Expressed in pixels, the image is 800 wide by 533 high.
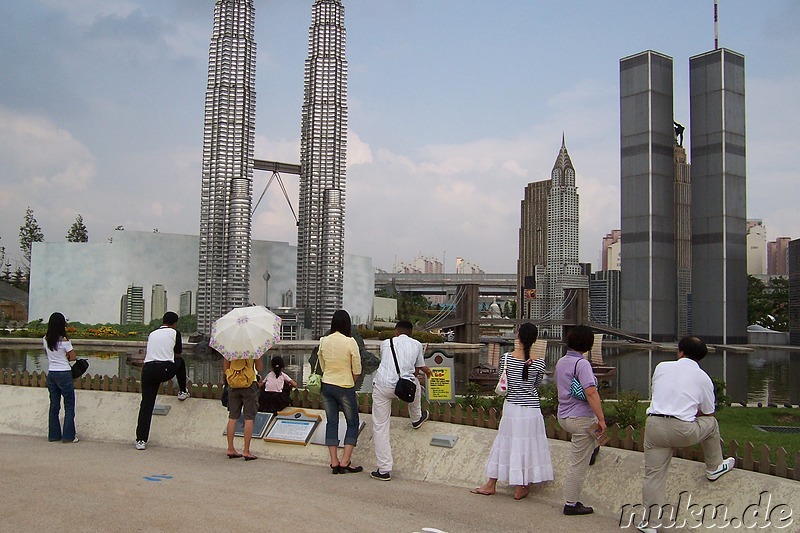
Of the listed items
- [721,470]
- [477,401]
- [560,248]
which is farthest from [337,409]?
[560,248]

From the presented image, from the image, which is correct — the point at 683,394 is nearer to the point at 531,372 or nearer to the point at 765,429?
the point at 531,372

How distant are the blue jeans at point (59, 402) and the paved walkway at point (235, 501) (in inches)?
41.9

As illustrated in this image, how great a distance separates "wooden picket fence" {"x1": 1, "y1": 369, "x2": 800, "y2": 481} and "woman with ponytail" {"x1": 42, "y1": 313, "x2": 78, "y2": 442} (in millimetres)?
1418

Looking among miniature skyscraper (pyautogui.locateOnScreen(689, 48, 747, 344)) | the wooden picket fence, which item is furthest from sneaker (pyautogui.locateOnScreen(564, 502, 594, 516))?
miniature skyscraper (pyautogui.locateOnScreen(689, 48, 747, 344))

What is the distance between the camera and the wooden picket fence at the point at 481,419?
5.86m

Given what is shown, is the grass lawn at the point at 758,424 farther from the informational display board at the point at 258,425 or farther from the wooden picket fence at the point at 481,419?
the informational display board at the point at 258,425

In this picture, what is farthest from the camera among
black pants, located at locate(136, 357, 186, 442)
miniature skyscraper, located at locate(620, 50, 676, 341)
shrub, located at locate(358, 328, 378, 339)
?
miniature skyscraper, located at locate(620, 50, 676, 341)

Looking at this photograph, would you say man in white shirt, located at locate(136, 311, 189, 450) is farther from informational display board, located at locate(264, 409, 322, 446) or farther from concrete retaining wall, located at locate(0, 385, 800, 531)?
informational display board, located at locate(264, 409, 322, 446)

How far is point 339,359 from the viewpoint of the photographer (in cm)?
741

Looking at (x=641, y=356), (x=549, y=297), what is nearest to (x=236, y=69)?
(x=641, y=356)

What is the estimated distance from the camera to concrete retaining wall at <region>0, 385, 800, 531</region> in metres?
5.79

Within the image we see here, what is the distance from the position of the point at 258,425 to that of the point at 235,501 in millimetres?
2692

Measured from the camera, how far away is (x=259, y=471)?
7551 millimetres

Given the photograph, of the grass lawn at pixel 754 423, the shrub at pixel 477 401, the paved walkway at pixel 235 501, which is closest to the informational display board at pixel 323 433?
the paved walkway at pixel 235 501
